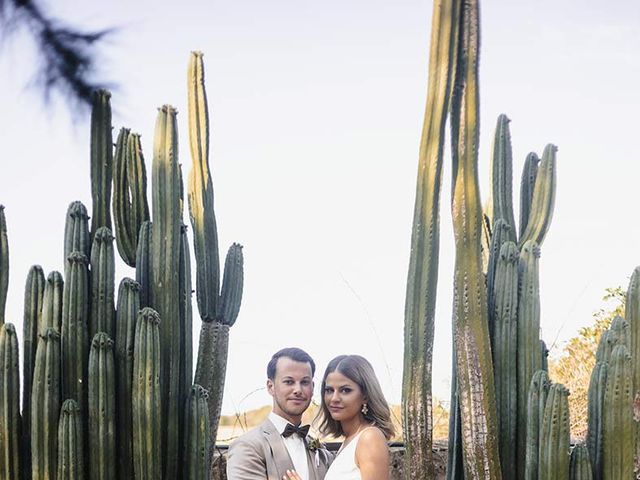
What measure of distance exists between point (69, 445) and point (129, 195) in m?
1.71

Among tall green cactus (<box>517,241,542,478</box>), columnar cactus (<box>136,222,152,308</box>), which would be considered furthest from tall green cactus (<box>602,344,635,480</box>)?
columnar cactus (<box>136,222,152,308</box>)

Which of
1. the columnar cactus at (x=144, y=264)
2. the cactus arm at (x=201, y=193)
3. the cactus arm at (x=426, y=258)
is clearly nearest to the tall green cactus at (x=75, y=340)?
the columnar cactus at (x=144, y=264)

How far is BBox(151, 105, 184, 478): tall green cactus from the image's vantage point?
6672 mm

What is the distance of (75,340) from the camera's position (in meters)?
6.52

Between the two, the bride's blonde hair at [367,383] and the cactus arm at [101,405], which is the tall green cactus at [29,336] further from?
the bride's blonde hair at [367,383]

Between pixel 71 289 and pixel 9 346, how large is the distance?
19.9 inches

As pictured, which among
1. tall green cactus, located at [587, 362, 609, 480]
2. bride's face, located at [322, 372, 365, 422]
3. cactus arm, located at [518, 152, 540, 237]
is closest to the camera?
bride's face, located at [322, 372, 365, 422]

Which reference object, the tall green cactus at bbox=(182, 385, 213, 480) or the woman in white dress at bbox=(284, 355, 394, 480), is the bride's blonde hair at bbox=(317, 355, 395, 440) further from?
the tall green cactus at bbox=(182, 385, 213, 480)

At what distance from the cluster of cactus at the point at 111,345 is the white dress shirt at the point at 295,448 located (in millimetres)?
457

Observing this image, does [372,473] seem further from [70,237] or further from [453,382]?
[70,237]

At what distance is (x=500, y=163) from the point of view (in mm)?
7160

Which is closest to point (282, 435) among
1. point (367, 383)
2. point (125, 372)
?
point (367, 383)

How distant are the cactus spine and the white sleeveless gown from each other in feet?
4.25

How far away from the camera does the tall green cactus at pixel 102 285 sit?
21.7ft
